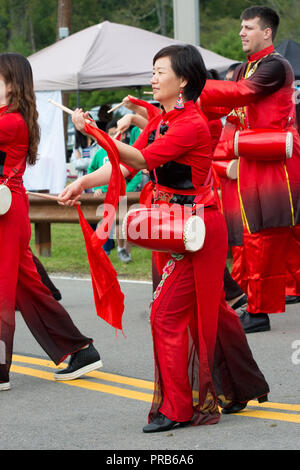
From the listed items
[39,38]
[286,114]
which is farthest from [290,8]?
[286,114]

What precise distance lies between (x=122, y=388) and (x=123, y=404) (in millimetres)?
400

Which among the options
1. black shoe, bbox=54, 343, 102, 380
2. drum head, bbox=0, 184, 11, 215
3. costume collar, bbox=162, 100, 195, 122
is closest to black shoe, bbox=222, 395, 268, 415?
black shoe, bbox=54, 343, 102, 380

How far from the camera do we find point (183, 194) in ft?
15.6

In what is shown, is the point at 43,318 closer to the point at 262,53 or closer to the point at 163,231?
the point at 163,231

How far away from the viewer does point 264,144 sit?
23.5 ft

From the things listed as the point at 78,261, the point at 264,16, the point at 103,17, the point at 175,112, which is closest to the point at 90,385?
the point at 175,112

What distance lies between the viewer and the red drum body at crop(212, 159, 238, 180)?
8219 mm

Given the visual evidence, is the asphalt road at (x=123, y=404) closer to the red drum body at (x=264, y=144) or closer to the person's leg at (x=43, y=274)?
the person's leg at (x=43, y=274)

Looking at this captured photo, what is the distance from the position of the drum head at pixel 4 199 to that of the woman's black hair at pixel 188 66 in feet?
5.03

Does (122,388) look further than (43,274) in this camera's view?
No

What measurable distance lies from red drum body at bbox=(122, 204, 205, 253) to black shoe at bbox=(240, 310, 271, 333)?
2.87 metres

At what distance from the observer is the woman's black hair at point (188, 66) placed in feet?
15.5

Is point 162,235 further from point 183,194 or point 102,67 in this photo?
point 102,67

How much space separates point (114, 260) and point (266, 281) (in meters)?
5.16
